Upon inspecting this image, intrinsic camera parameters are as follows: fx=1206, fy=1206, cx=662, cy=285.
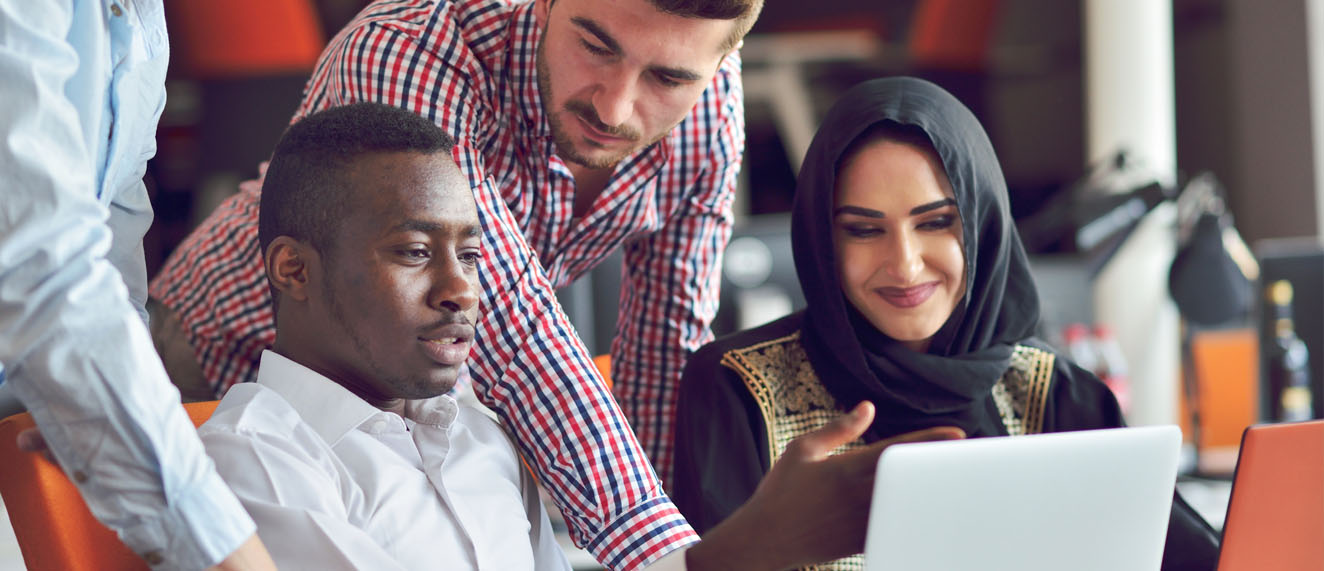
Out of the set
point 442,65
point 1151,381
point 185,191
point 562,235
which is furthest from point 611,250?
point 185,191

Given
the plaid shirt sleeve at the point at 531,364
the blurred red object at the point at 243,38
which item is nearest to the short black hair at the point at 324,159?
the plaid shirt sleeve at the point at 531,364

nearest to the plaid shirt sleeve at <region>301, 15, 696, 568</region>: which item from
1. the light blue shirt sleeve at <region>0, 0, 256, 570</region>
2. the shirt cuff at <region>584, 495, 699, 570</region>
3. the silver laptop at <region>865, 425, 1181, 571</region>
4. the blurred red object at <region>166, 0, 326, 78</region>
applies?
the shirt cuff at <region>584, 495, 699, 570</region>

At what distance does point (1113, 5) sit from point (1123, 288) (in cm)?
88

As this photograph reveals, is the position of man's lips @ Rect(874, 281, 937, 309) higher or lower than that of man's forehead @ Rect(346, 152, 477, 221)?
lower

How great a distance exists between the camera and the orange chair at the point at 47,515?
0.95 m

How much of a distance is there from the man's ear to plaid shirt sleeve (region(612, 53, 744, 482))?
2.05 feet

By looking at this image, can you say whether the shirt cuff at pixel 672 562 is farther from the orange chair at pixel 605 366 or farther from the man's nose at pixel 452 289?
the orange chair at pixel 605 366

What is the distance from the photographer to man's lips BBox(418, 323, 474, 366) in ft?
3.50

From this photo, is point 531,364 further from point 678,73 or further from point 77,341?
point 77,341

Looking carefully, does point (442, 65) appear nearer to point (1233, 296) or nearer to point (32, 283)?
point (32, 283)

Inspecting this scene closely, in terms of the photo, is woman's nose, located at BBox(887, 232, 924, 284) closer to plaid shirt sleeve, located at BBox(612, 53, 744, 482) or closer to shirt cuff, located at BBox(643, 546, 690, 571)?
plaid shirt sleeve, located at BBox(612, 53, 744, 482)

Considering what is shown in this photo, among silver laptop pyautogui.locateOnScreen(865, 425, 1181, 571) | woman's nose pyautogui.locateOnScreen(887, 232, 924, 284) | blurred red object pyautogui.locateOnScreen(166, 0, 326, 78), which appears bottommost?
silver laptop pyautogui.locateOnScreen(865, 425, 1181, 571)

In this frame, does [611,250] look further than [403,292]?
Yes

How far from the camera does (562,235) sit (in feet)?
5.02
